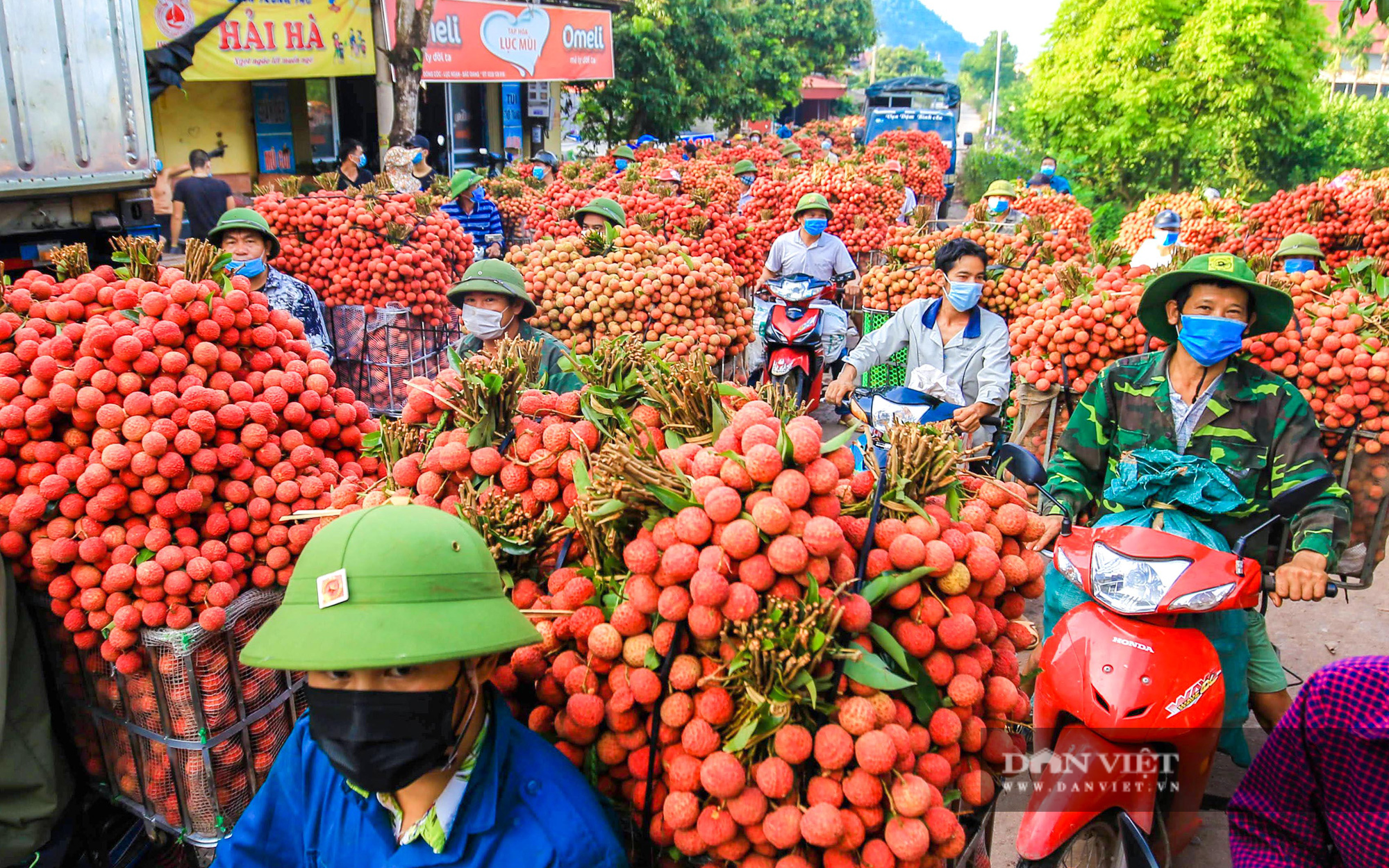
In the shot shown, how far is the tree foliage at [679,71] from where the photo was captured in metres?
22.2

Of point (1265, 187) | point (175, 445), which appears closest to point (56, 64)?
point (175, 445)

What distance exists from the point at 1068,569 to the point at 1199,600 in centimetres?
36

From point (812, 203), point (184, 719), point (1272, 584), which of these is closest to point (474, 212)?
point (812, 203)

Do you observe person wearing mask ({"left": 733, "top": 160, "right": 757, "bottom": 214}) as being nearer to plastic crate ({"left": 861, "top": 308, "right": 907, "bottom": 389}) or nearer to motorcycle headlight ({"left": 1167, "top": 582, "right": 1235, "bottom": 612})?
plastic crate ({"left": 861, "top": 308, "right": 907, "bottom": 389})

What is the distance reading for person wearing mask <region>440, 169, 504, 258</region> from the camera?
8.99 meters

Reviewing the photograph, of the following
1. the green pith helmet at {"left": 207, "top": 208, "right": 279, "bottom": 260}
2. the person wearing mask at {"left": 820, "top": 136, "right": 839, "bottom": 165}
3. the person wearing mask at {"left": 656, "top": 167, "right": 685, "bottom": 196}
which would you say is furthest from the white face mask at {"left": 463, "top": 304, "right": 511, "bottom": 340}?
the person wearing mask at {"left": 820, "top": 136, "right": 839, "bottom": 165}

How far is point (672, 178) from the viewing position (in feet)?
36.7

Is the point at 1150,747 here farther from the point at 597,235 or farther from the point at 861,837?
the point at 597,235

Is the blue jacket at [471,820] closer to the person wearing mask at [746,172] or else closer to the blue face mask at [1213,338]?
the blue face mask at [1213,338]

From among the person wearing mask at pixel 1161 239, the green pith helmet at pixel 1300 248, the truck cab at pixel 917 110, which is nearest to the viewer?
the green pith helmet at pixel 1300 248

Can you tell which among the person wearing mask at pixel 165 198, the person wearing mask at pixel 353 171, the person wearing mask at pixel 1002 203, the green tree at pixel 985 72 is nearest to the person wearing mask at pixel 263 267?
the person wearing mask at pixel 353 171

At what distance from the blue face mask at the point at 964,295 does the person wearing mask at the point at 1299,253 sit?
341 centimetres

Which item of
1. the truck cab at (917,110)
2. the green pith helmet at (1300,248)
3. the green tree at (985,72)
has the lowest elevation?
the green pith helmet at (1300,248)

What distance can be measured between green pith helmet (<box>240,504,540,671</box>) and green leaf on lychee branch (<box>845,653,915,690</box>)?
573mm
